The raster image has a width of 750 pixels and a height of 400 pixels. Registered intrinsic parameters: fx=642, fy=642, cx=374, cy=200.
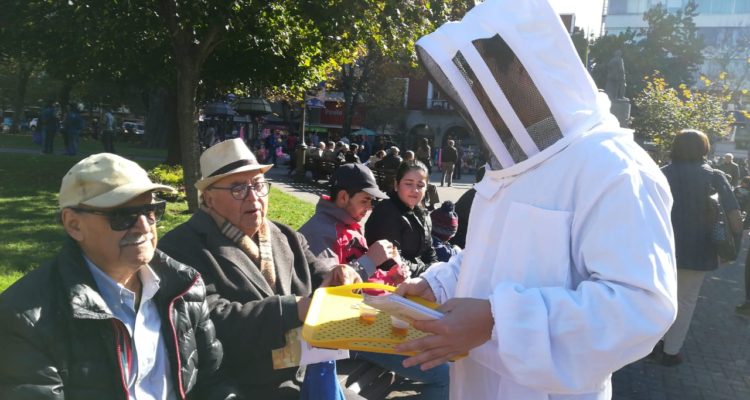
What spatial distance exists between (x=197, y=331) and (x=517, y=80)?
5.83 ft

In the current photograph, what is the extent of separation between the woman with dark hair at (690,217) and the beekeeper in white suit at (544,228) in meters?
4.88

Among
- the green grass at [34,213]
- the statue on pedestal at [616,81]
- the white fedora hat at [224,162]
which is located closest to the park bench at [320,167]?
the green grass at [34,213]

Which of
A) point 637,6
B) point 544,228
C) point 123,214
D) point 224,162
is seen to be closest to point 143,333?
point 123,214

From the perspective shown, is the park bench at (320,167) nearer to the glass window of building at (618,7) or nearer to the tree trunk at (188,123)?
the tree trunk at (188,123)

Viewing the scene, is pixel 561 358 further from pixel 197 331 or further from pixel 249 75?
pixel 249 75

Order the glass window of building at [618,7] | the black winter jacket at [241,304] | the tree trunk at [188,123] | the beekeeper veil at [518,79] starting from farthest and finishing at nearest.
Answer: the glass window of building at [618,7] → the tree trunk at [188,123] → the black winter jacket at [241,304] → the beekeeper veil at [518,79]

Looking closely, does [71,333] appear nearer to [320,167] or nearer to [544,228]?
[544,228]

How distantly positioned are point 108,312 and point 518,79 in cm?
169

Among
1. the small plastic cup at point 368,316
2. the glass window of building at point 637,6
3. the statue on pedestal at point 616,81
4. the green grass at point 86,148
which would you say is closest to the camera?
the small plastic cup at point 368,316

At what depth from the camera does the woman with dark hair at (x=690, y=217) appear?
248 inches

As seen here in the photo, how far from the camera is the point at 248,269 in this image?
3.24 meters

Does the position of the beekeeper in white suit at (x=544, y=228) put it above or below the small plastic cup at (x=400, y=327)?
above

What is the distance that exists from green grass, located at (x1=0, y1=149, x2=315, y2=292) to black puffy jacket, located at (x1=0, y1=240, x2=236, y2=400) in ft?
12.0

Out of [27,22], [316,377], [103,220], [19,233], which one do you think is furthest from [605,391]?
[27,22]
